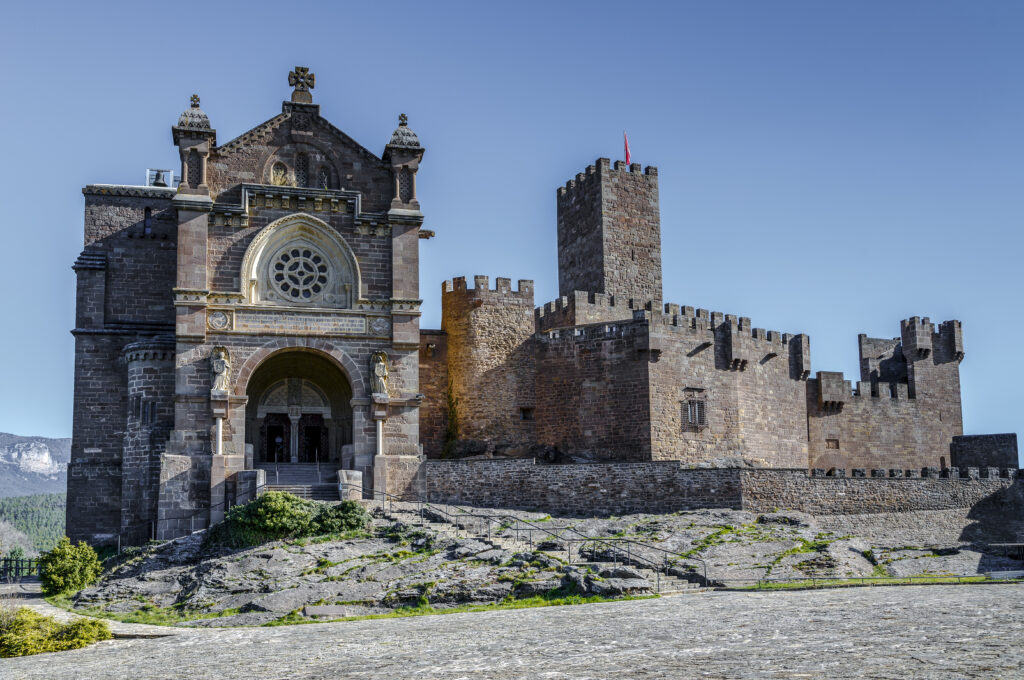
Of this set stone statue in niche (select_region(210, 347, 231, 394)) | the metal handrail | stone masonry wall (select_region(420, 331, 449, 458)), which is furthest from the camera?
stone masonry wall (select_region(420, 331, 449, 458))

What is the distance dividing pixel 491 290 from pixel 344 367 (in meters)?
8.00

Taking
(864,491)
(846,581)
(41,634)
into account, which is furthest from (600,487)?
(41,634)

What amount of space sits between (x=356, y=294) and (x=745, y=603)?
17192 mm

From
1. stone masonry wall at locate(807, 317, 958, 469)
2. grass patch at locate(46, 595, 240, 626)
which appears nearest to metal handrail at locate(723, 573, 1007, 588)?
grass patch at locate(46, 595, 240, 626)

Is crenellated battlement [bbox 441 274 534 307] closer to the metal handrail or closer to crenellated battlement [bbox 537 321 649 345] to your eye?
crenellated battlement [bbox 537 321 649 345]

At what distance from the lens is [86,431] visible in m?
36.6

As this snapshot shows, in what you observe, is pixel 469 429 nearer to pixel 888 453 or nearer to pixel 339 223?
pixel 339 223

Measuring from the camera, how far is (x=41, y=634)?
2059 centimetres

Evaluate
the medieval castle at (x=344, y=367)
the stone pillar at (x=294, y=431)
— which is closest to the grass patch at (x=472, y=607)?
the medieval castle at (x=344, y=367)

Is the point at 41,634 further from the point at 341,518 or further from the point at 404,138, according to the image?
the point at 404,138

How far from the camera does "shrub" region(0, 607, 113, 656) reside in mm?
20234

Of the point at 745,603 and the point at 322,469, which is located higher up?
the point at 322,469

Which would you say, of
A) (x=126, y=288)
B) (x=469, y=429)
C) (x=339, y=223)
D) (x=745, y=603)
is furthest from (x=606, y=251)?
(x=745, y=603)

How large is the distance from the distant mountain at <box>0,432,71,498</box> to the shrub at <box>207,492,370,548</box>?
139m
